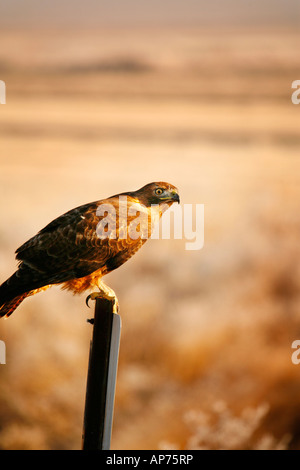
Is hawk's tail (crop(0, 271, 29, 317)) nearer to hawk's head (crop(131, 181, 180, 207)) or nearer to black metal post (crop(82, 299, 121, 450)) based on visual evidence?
black metal post (crop(82, 299, 121, 450))

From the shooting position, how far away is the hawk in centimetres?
286

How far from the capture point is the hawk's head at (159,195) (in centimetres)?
313

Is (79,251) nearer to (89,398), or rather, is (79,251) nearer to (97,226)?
(97,226)

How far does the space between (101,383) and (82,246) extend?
88cm

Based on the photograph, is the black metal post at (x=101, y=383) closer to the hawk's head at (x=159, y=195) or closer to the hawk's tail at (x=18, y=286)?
the hawk's tail at (x=18, y=286)

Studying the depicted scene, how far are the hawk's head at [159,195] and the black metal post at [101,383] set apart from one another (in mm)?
997

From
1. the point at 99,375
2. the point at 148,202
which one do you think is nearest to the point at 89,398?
the point at 99,375

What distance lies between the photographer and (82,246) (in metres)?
2.91

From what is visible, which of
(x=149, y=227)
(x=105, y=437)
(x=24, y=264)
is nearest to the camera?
(x=105, y=437)

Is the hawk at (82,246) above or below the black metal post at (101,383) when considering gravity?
above

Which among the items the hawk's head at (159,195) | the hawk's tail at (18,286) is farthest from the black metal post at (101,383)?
the hawk's head at (159,195)

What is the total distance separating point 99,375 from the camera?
2.22m

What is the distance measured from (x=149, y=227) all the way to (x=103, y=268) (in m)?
0.32

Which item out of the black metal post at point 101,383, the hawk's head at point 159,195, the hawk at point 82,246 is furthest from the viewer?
the hawk's head at point 159,195
